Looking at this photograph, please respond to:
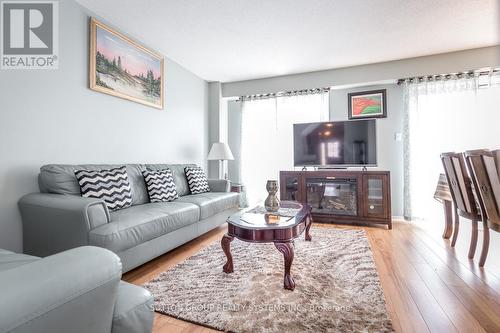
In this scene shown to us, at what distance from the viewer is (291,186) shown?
3.71m

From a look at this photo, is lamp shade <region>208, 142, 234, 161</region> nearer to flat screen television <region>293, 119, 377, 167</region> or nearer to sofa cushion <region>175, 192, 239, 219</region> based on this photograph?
sofa cushion <region>175, 192, 239, 219</region>

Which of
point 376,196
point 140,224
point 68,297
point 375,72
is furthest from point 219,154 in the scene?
point 68,297

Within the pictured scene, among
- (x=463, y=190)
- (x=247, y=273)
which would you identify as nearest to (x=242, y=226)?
(x=247, y=273)

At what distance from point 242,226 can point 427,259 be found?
1.76 metres

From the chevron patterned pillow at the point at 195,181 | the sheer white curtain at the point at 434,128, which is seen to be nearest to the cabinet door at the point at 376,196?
the sheer white curtain at the point at 434,128

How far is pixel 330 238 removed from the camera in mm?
2732

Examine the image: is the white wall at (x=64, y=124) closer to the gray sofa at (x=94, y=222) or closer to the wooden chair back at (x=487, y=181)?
the gray sofa at (x=94, y=222)

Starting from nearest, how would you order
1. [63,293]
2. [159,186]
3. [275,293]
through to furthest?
[63,293] < [275,293] < [159,186]

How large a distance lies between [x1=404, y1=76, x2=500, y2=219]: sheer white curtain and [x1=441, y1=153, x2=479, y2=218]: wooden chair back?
45.1 inches

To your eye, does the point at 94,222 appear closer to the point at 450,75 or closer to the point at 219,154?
the point at 219,154

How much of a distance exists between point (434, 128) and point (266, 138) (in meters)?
2.55

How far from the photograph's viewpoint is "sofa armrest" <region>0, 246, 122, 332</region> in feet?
1.39

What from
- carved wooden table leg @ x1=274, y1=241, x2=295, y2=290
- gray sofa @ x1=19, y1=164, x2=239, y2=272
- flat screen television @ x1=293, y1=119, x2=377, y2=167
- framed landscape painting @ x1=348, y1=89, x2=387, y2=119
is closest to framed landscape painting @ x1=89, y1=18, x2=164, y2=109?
gray sofa @ x1=19, y1=164, x2=239, y2=272

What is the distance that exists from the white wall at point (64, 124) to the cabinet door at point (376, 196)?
9.46ft
